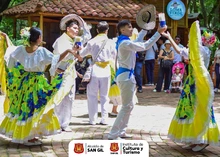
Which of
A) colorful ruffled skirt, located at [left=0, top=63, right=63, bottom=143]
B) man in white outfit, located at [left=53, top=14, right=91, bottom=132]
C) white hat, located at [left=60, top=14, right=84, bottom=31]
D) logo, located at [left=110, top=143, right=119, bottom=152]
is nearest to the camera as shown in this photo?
logo, located at [left=110, top=143, right=119, bottom=152]

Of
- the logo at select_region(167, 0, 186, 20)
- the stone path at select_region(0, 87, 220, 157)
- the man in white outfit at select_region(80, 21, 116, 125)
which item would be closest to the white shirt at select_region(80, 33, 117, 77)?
the man in white outfit at select_region(80, 21, 116, 125)

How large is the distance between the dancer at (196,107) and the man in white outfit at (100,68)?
2243mm

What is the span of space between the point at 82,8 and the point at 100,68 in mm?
8680

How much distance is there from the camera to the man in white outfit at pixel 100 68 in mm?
8000

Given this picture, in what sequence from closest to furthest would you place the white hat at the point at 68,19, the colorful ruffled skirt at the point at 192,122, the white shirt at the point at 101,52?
the colorful ruffled skirt at the point at 192,122 < the white hat at the point at 68,19 < the white shirt at the point at 101,52

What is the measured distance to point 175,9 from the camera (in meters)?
19.2

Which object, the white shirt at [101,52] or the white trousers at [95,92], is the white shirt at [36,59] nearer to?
the white shirt at [101,52]

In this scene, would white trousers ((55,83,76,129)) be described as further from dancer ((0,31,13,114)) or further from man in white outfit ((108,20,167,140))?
man in white outfit ((108,20,167,140))

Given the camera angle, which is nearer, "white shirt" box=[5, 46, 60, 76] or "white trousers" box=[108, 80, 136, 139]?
"white shirt" box=[5, 46, 60, 76]

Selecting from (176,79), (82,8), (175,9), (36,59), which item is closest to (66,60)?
(36,59)

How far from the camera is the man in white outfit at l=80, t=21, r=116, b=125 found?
800cm

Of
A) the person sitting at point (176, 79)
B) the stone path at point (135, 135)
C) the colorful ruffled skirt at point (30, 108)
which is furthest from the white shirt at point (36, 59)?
the person sitting at point (176, 79)

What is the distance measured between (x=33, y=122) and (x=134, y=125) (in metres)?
2.60

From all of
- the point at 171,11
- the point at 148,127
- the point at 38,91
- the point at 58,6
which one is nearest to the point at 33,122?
the point at 38,91
